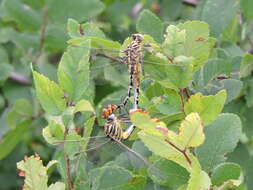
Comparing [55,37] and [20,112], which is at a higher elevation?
[55,37]

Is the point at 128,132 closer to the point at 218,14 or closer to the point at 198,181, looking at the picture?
the point at 198,181

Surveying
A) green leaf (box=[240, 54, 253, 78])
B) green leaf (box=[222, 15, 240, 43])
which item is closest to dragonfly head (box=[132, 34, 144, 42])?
green leaf (box=[240, 54, 253, 78])

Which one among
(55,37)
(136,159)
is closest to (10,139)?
(55,37)

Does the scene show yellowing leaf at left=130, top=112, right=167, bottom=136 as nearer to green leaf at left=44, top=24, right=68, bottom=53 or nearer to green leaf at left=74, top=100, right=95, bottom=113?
green leaf at left=74, top=100, right=95, bottom=113

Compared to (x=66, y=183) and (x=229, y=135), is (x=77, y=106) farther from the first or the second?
(x=229, y=135)

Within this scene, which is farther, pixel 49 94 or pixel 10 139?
pixel 10 139

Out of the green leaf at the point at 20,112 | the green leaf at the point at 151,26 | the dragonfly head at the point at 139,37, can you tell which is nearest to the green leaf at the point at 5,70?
the green leaf at the point at 20,112
